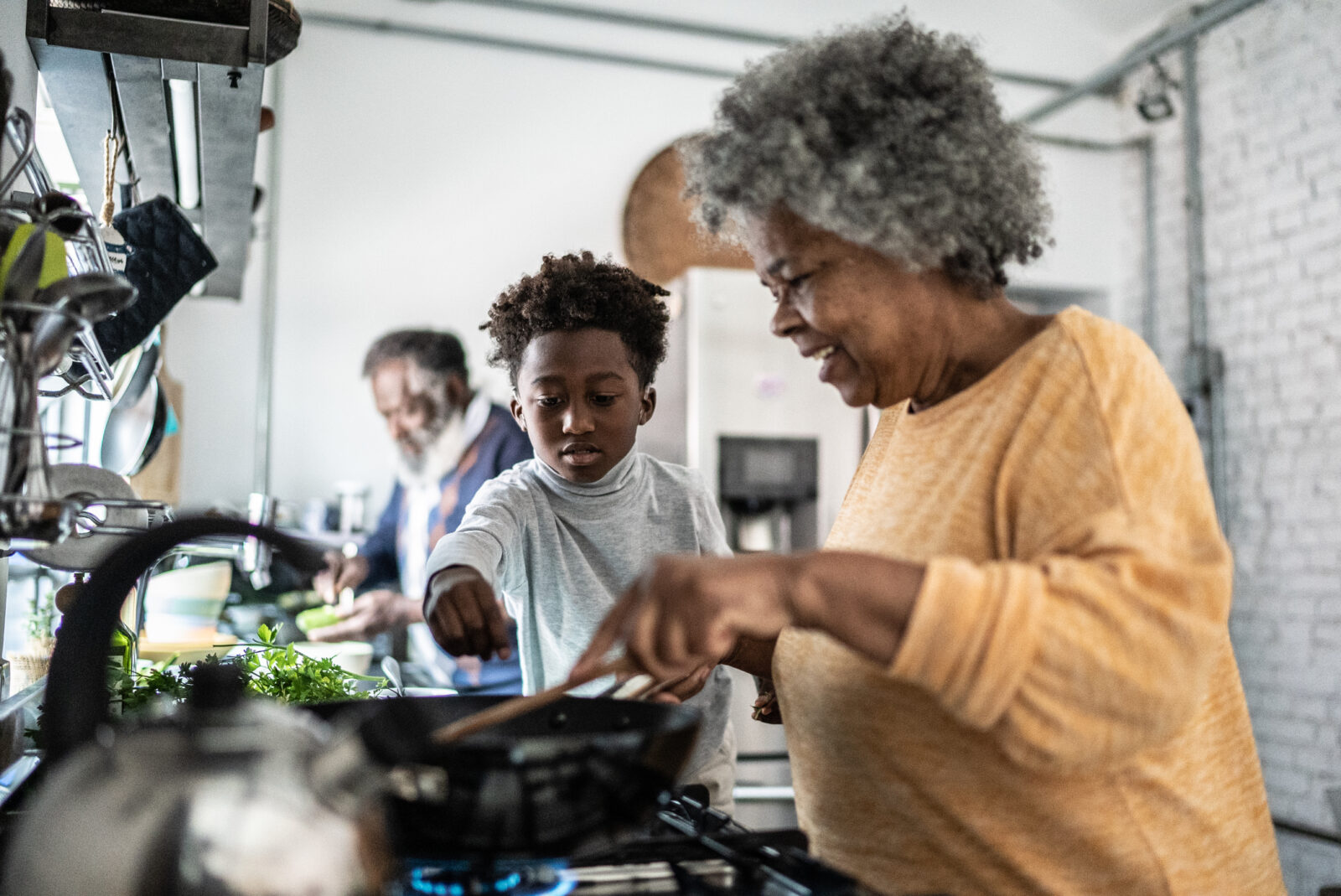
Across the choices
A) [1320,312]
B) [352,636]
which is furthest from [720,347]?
[1320,312]

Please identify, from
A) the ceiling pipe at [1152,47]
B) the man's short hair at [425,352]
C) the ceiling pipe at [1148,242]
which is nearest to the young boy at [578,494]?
the man's short hair at [425,352]

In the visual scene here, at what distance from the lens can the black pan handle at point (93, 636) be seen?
64cm

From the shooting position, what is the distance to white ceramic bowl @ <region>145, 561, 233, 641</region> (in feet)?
6.25

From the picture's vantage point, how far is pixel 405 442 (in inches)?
124

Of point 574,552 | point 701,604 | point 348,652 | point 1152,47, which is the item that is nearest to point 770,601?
point 701,604

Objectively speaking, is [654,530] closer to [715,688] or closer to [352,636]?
[715,688]

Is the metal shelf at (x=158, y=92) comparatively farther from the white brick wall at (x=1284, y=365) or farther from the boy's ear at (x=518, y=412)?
the white brick wall at (x=1284, y=365)

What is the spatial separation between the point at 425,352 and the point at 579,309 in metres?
1.64

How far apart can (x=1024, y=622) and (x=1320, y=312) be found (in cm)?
341

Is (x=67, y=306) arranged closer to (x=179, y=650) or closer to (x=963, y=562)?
(x=963, y=562)

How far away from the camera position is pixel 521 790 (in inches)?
24.2

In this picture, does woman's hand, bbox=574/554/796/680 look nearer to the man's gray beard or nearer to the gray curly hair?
the gray curly hair

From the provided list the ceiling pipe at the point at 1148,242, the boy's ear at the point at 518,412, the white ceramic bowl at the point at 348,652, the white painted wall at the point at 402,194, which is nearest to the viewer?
the boy's ear at the point at 518,412

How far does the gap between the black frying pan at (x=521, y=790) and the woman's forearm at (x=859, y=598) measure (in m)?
0.12
